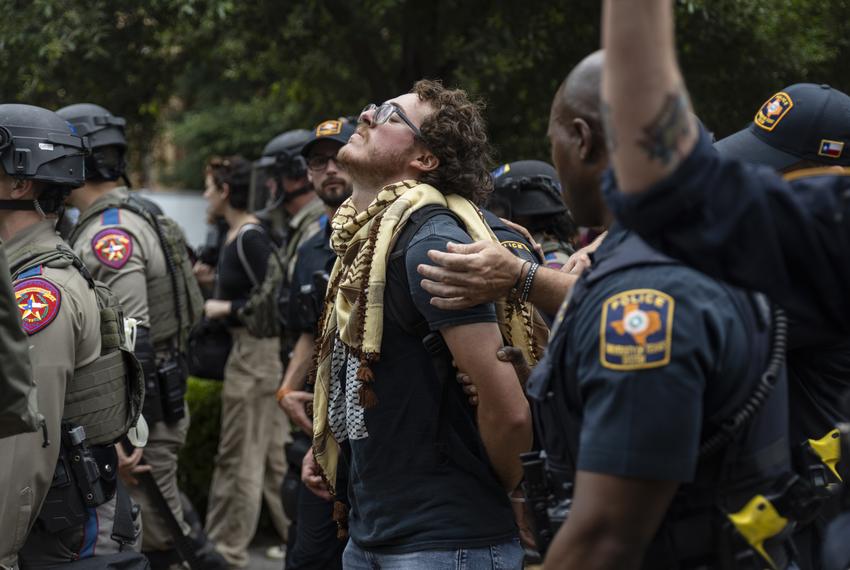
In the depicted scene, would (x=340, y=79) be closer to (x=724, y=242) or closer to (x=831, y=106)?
(x=831, y=106)

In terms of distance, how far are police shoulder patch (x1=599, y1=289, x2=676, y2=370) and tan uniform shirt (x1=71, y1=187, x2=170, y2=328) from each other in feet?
11.7

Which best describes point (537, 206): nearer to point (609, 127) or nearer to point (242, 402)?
point (609, 127)

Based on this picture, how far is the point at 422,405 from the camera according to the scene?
311cm

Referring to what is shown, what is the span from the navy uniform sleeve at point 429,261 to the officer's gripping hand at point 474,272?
186 mm

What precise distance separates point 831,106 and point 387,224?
1303mm

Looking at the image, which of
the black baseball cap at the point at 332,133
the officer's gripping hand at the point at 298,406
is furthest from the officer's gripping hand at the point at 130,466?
the black baseball cap at the point at 332,133

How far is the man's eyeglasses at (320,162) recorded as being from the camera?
18.9 feet

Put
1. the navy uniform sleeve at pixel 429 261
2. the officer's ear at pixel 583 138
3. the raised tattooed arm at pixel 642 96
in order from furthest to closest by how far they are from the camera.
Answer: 1. the navy uniform sleeve at pixel 429 261
2. the officer's ear at pixel 583 138
3. the raised tattooed arm at pixel 642 96

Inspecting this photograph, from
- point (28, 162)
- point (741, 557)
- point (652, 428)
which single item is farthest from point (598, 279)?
point (28, 162)

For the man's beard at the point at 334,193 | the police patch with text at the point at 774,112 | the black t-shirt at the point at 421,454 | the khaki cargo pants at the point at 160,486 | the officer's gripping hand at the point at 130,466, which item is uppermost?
the police patch with text at the point at 774,112

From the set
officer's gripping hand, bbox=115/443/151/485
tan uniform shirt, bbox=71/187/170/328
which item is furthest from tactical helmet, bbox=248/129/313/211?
officer's gripping hand, bbox=115/443/151/485

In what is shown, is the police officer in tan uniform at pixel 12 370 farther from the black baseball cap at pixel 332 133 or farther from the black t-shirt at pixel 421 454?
the black baseball cap at pixel 332 133

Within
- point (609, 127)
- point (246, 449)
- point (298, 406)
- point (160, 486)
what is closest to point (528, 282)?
point (609, 127)

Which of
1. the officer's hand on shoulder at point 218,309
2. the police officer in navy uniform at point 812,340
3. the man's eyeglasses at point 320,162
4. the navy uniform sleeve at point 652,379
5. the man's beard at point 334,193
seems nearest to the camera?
the navy uniform sleeve at point 652,379
